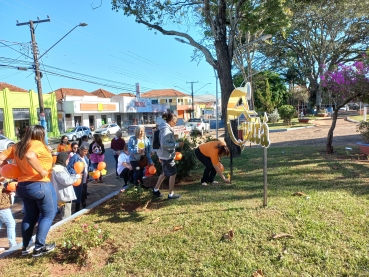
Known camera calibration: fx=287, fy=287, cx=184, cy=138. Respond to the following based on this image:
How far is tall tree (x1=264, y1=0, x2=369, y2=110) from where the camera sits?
89.2 feet

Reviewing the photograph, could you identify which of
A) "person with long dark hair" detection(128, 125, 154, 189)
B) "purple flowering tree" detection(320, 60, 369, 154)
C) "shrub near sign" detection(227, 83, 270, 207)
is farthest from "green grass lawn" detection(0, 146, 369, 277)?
"purple flowering tree" detection(320, 60, 369, 154)

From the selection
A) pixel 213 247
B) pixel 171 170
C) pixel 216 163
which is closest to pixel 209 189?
pixel 216 163

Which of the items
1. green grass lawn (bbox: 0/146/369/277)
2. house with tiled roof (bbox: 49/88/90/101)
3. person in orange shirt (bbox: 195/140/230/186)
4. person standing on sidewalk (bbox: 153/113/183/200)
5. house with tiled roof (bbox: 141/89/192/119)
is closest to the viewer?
green grass lawn (bbox: 0/146/369/277)

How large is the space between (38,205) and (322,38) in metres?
36.0

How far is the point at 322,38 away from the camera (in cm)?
3247

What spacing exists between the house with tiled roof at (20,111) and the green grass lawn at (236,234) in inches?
947

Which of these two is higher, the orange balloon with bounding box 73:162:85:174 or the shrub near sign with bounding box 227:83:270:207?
the shrub near sign with bounding box 227:83:270:207

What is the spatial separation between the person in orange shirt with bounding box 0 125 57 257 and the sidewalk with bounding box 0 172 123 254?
3.78 ft

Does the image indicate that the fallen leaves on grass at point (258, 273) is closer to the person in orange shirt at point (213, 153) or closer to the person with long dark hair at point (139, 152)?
the person in orange shirt at point (213, 153)

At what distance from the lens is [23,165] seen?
322 centimetres

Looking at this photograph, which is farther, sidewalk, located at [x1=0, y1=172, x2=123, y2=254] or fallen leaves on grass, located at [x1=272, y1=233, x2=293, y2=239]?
sidewalk, located at [x1=0, y1=172, x2=123, y2=254]

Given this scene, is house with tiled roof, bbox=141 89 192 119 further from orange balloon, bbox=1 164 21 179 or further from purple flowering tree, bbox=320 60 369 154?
orange balloon, bbox=1 164 21 179

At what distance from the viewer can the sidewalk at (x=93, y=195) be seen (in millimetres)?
4626

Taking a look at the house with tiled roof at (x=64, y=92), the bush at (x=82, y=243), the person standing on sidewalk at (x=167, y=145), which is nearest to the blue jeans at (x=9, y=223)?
the bush at (x=82, y=243)
